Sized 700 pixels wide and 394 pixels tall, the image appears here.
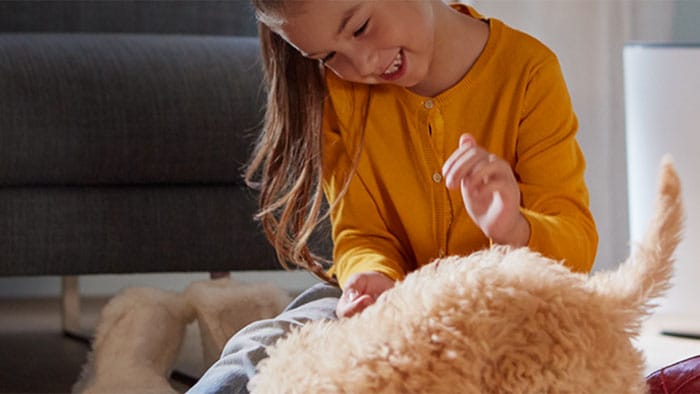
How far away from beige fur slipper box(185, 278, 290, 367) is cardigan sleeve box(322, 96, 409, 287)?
1.08 feet

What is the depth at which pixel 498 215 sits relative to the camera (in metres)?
0.80

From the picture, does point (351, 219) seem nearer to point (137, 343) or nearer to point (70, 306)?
point (137, 343)

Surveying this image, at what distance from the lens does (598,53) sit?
2359mm

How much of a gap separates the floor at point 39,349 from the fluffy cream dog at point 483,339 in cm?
82

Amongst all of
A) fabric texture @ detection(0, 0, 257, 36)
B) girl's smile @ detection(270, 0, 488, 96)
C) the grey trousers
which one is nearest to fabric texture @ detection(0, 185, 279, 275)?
the grey trousers

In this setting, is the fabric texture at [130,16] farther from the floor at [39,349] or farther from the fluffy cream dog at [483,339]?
the fluffy cream dog at [483,339]

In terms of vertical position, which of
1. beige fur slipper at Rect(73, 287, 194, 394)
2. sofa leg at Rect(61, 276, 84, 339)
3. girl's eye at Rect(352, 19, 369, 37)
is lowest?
sofa leg at Rect(61, 276, 84, 339)

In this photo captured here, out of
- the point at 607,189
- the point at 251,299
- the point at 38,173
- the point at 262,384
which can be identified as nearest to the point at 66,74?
the point at 38,173

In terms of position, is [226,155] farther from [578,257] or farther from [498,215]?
[498,215]

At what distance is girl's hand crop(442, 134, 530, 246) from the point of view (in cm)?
75

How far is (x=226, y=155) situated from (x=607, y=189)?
112 centimetres

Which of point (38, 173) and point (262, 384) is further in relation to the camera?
point (38, 173)

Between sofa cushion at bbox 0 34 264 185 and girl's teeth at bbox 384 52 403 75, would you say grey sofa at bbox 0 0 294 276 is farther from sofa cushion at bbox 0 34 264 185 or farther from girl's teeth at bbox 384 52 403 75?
girl's teeth at bbox 384 52 403 75

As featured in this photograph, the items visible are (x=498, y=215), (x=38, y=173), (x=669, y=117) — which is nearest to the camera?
(x=498, y=215)
